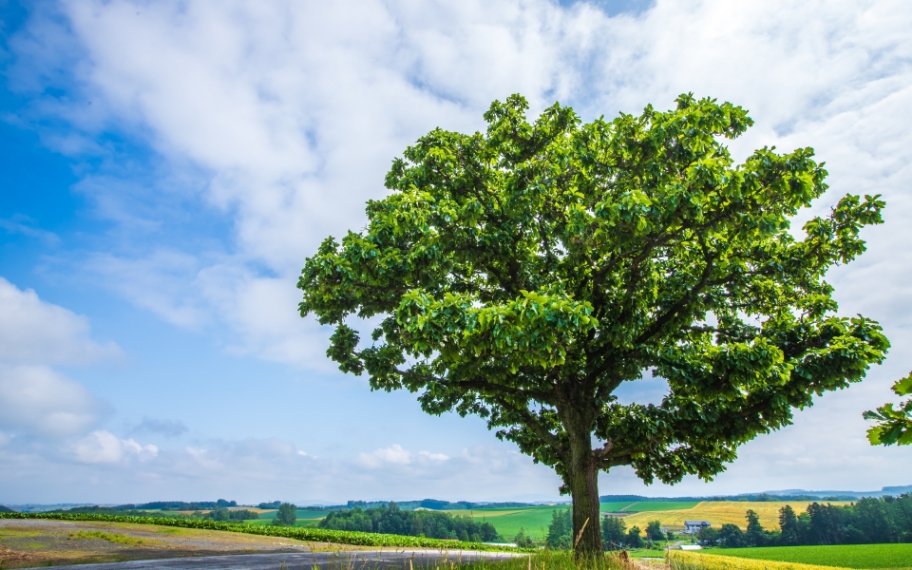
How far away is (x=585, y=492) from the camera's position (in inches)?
510

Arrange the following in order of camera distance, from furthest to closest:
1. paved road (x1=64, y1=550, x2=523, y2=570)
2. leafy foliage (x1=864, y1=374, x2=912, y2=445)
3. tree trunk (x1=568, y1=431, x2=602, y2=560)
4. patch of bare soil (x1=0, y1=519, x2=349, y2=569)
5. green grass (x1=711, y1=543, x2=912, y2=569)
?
green grass (x1=711, y1=543, x2=912, y2=569) < tree trunk (x1=568, y1=431, x2=602, y2=560) < patch of bare soil (x1=0, y1=519, x2=349, y2=569) < paved road (x1=64, y1=550, x2=523, y2=570) < leafy foliage (x1=864, y1=374, x2=912, y2=445)

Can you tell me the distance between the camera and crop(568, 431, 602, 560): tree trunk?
1263cm

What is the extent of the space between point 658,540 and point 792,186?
322 inches

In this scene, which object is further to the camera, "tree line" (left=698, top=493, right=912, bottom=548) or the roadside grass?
"tree line" (left=698, top=493, right=912, bottom=548)

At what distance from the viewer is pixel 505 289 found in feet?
47.5

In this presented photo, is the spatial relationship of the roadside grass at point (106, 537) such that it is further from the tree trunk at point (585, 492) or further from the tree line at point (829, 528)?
the tree line at point (829, 528)

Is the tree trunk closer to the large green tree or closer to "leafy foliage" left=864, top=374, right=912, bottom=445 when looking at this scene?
the large green tree

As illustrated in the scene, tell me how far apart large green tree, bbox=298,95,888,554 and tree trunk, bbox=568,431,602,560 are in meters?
0.06

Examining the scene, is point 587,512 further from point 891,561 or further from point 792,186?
point 891,561

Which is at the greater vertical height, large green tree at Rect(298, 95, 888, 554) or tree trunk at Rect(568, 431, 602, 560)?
large green tree at Rect(298, 95, 888, 554)

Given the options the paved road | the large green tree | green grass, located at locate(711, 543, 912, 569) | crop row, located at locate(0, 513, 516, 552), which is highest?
the large green tree

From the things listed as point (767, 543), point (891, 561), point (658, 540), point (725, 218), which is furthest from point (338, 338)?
point (767, 543)

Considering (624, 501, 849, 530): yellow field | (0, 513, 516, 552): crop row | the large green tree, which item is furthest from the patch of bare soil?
(624, 501, 849, 530): yellow field

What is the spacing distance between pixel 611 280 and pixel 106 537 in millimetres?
17497
